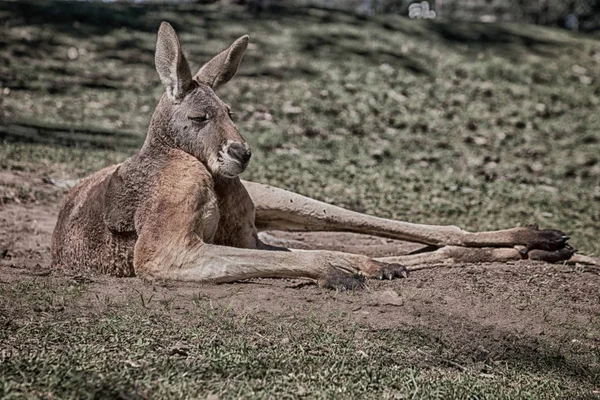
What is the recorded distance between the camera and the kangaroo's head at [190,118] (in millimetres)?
4891

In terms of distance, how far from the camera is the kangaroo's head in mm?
4891

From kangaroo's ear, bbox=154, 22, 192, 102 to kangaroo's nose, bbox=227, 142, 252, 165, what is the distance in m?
0.47

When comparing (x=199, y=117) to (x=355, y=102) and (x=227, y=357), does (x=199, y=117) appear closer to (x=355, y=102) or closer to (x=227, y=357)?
(x=227, y=357)

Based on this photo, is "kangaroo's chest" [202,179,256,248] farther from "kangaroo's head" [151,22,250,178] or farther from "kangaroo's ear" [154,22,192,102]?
"kangaroo's ear" [154,22,192,102]

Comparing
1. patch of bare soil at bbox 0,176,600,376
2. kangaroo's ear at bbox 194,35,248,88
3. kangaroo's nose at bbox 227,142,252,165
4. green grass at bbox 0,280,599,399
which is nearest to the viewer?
green grass at bbox 0,280,599,399

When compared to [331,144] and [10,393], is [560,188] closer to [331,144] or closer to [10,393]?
[331,144]

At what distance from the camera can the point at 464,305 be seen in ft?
15.2

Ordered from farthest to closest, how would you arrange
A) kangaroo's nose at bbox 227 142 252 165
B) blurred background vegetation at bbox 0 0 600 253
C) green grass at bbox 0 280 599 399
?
blurred background vegetation at bbox 0 0 600 253
kangaroo's nose at bbox 227 142 252 165
green grass at bbox 0 280 599 399

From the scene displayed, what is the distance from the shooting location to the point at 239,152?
15.7ft

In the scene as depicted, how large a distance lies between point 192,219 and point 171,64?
3.00ft

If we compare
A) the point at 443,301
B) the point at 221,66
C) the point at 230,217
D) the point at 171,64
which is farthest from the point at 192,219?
the point at 443,301

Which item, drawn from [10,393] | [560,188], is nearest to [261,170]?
[560,188]

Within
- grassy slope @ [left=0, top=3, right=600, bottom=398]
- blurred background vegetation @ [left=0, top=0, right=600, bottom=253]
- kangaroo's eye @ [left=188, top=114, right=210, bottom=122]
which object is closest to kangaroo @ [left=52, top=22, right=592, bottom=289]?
kangaroo's eye @ [left=188, top=114, right=210, bottom=122]

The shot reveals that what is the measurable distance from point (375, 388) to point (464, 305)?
3.92ft
